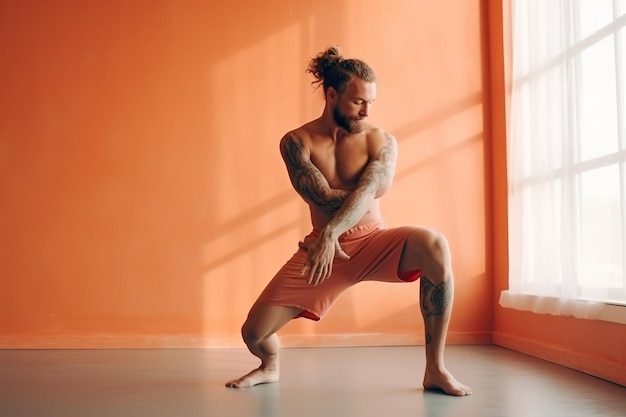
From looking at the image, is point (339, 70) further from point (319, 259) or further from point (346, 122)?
point (319, 259)

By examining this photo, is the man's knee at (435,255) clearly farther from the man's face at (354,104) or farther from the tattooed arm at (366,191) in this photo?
the man's face at (354,104)

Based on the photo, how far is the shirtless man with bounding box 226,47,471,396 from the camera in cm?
271

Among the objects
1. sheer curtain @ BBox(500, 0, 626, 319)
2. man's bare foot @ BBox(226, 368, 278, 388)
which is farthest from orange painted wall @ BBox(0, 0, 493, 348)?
man's bare foot @ BBox(226, 368, 278, 388)

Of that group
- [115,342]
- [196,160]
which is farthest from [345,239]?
[115,342]

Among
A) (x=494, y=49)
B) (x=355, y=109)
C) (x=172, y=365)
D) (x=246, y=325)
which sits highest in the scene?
(x=494, y=49)

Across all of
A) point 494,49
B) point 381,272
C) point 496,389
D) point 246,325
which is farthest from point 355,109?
point 494,49

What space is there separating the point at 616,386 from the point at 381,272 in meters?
1.07

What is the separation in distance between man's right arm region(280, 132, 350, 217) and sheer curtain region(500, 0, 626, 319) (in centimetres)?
116

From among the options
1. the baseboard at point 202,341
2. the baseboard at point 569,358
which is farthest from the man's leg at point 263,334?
the baseboard at point 202,341

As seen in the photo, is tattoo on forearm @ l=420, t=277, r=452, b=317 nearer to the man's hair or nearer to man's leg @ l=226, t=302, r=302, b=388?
man's leg @ l=226, t=302, r=302, b=388

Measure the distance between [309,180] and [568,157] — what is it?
1.35m

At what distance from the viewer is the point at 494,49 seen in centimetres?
477

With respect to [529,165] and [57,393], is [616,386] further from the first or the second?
[57,393]

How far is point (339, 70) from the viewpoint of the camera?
9.46 ft
